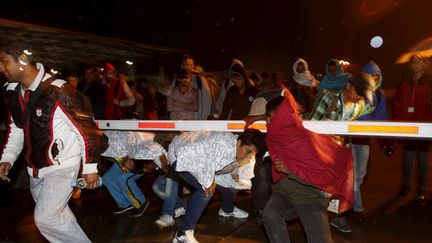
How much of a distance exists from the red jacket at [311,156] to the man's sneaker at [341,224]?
1.57 metres

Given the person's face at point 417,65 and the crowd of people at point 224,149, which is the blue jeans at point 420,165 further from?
the person's face at point 417,65

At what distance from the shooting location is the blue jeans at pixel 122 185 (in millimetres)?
5474

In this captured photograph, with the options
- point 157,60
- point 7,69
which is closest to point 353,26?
point 157,60

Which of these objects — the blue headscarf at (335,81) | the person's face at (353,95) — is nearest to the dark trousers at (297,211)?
the person's face at (353,95)

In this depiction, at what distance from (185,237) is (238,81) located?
2.50 metres

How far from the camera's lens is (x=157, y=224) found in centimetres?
518

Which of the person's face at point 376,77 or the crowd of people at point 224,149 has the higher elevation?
the person's face at point 376,77

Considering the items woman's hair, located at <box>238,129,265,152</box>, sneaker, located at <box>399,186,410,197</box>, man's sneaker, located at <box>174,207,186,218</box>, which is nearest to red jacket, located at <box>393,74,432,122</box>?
sneaker, located at <box>399,186,410,197</box>

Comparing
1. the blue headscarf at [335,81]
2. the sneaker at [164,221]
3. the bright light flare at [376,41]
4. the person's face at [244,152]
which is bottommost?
the sneaker at [164,221]

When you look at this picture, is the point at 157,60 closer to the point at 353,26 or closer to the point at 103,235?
the point at 353,26

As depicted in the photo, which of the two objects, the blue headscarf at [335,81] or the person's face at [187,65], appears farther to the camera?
the person's face at [187,65]

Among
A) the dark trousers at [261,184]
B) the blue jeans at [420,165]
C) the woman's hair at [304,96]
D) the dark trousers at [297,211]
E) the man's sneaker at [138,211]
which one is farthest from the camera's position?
the blue jeans at [420,165]

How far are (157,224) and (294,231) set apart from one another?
1.69 metres

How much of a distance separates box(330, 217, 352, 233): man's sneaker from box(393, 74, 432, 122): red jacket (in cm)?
216
